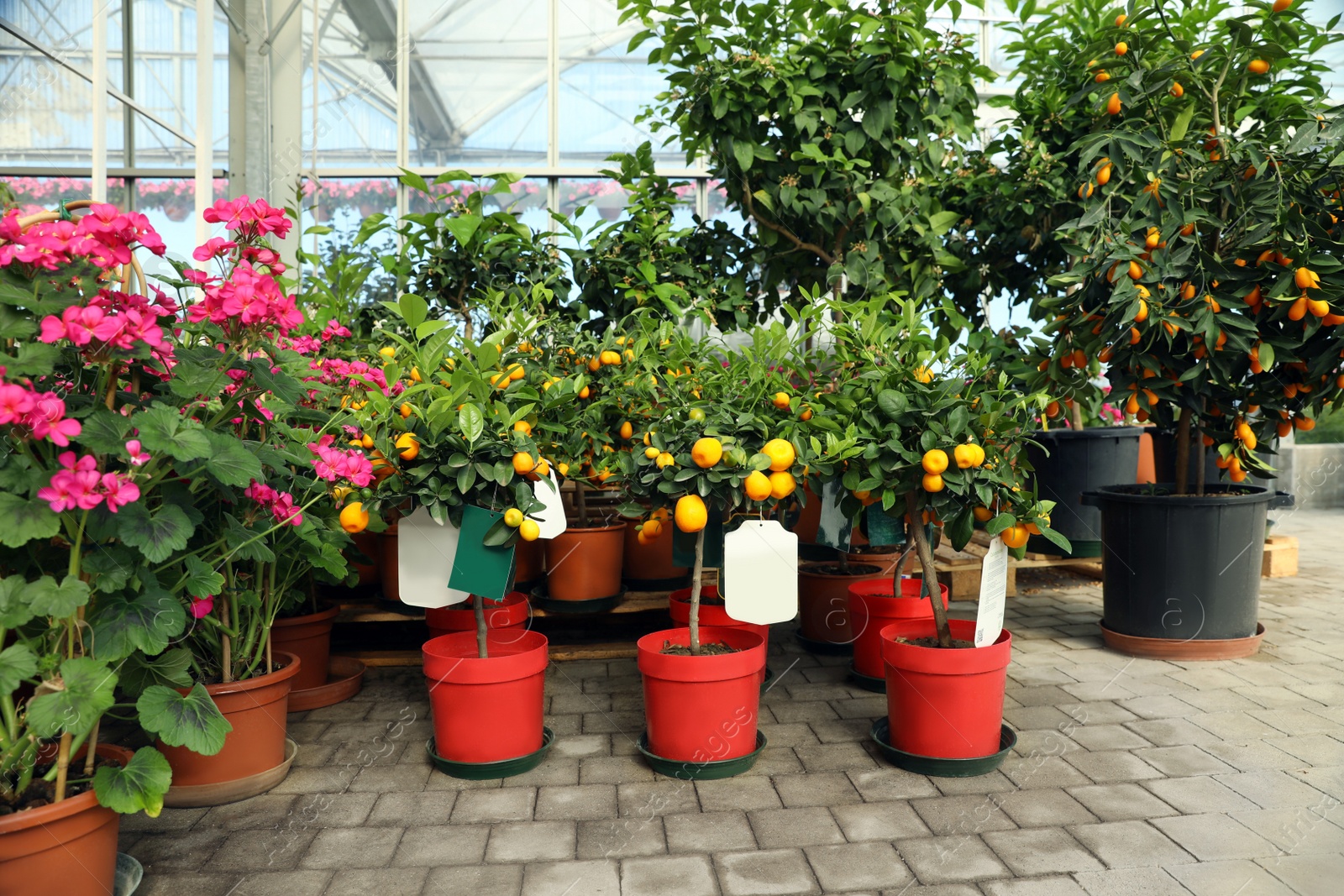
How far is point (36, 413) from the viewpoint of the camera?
119 cm

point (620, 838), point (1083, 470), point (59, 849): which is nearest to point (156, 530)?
point (59, 849)

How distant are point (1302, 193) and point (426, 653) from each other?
8.72ft

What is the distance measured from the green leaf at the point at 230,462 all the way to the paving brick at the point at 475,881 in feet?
2.51

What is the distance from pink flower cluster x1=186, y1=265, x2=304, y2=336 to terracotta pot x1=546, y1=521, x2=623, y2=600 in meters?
1.27

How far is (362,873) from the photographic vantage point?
5.05 feet

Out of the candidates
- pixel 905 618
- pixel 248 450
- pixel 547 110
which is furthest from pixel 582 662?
pixel 547 110

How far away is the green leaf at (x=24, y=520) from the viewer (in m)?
1.21

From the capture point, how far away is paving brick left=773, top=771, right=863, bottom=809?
1.81 metres

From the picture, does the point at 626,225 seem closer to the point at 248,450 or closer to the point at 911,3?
the point at 911,3

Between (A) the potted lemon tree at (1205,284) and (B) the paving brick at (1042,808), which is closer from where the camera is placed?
(B) the paving brick at (1042,808)

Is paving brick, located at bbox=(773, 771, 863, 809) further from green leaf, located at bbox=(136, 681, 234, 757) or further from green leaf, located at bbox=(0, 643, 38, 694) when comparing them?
green leaf, located at bbox=(0, 643, 38, 694)

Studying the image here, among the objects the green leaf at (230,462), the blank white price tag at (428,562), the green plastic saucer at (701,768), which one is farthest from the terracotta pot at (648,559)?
the green leaf at (230,462)

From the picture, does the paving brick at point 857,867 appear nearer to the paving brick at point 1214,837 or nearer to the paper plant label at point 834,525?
the paving brick at point 1214,837

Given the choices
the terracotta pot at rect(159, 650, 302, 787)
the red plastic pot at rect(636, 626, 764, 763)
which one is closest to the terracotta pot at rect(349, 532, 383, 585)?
the terracotta pot at rect(159, 650, 302, 787)
